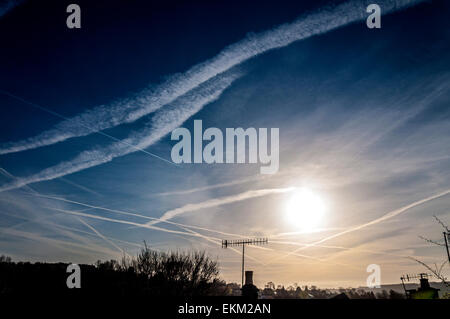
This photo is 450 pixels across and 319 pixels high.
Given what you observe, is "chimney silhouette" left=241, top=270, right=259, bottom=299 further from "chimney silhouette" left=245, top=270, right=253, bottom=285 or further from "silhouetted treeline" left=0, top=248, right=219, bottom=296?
"silhouetted treeline" left=0, top=248, right=219, bottom=296

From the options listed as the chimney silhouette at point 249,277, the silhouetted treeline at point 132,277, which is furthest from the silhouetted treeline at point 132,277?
Answer: the chimney silhouette at point 249,277

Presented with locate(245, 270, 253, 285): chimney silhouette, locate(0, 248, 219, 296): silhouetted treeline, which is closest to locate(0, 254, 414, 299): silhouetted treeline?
locate(0, 248, 219, 296): silhouetted treeline

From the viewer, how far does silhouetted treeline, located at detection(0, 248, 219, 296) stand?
68.0 ft

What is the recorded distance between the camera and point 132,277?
21062mm

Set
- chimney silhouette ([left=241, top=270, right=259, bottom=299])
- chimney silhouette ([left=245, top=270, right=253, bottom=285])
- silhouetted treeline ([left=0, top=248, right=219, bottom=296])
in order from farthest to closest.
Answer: chimney silhouette ([left=245, top=270, right=253, bottom=285]) < chimney silhouette ([left=241, top=270, right=259, bottom=299]) < silhouetted treeline ([left=0, top=248, right=219, bottom=296])

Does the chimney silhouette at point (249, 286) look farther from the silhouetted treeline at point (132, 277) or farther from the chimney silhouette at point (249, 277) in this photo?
the silhouetted treeline at point (132, 277)

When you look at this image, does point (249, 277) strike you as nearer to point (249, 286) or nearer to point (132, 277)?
point (249, 286)

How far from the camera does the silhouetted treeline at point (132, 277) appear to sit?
68.0 ft

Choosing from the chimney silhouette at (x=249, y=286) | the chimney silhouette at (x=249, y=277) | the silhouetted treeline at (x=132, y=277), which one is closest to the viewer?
the silhouetted treeline at (x=132, y=277)

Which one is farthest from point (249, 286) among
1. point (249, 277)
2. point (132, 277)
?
point (132, 277)

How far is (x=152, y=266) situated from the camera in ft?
74.3

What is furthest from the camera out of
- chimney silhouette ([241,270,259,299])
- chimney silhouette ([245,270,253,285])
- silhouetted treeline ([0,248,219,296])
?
chimney silhouette ([245,270,253,285])
